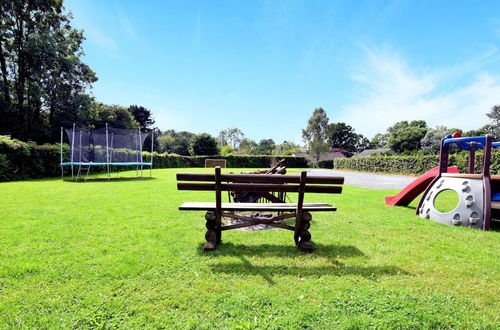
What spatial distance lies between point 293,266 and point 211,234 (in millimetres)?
1320

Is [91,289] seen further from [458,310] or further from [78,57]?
[78,57]

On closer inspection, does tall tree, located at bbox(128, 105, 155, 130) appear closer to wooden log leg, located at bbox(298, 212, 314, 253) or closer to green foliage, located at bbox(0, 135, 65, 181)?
green foliage, located at bbox(0, 135, 65, 181)

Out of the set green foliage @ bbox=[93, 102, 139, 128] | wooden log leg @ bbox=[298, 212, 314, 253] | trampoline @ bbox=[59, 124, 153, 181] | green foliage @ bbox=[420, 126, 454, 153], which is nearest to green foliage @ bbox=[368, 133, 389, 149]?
green foliage @ bbox=[420, 126, 454, 153]

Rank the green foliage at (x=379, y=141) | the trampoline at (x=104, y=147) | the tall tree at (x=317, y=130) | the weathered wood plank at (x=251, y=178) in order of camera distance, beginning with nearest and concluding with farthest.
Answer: the weathered wood plank at (x=251, y=178) < the trampoline at (x=104, y=147) < the tall tree at (x=317, y=130) < the green foliage at (x=379, y=141)

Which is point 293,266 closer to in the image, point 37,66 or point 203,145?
point 37,66

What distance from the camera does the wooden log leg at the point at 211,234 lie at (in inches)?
152

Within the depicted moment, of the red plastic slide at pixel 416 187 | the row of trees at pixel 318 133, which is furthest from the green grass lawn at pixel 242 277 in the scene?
the row of trees at pixel 318 133

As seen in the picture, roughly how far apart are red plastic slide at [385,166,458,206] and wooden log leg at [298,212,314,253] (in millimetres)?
4919

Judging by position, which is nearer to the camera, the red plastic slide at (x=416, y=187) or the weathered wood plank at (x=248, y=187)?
the weathered wood plank at (x=248, y=187)

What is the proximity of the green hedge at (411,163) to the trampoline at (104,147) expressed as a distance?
69.8 ft

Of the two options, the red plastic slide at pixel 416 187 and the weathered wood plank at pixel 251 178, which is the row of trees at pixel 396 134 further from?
the weathered wood plank at pixel 251 178

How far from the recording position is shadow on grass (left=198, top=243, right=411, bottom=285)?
3.13 metres

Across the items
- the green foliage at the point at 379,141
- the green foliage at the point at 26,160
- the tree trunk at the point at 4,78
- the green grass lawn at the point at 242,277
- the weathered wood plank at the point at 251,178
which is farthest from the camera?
the green foliage at the point at 379,141

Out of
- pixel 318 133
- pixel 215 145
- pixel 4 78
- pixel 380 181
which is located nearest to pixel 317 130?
pixel 318 133
